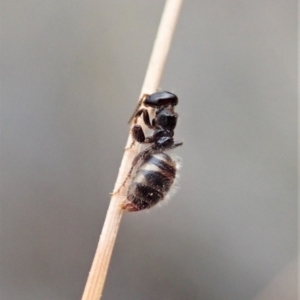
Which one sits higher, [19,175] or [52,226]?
[19,175]

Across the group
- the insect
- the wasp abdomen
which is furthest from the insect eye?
the wasp abdomen

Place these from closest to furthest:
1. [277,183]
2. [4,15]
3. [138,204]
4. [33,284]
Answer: [138,204] < [33,284] < [4,15] < [277,183]

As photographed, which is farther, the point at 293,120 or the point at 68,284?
the point at 293,120

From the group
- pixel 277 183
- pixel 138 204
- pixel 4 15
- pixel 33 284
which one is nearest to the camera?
pixel 138 204

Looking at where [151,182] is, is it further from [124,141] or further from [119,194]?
[124,141]

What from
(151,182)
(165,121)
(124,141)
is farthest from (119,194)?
(124,141)

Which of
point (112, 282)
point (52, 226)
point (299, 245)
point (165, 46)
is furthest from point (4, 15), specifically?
point (299, 245)

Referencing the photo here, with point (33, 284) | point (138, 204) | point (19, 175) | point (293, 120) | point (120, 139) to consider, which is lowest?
point (33, 284)

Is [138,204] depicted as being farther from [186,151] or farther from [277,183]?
[277,183]
